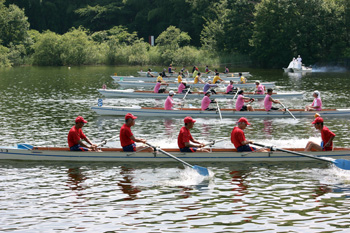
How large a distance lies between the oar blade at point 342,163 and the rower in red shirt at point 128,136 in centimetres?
763

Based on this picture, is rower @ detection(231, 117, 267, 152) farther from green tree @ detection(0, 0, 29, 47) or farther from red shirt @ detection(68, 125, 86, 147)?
green tree @ detection(0, 0, 29, 47)

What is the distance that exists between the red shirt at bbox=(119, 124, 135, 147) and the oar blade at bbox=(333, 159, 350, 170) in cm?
830

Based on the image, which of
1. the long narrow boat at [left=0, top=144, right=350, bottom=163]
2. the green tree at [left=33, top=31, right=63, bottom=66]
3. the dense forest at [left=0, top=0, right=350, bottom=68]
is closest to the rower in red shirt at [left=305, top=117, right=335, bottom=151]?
the long narrow boat at [left=0, top=144, right=350, bottom=163]

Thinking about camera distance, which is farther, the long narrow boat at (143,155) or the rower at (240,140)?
the long narrow boat at (143,155)

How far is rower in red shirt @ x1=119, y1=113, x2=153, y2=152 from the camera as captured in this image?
849 inches

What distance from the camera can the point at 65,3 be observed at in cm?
12525

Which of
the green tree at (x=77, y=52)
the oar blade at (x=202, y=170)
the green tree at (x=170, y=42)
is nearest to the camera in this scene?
the oar blade at (x=202, y=170)

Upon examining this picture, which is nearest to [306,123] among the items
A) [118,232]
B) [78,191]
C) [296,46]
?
[78,191]

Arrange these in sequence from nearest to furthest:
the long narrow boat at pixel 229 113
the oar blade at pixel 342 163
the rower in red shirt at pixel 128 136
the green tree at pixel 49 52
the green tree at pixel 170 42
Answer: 1. the oar blade at pixel 342 163
2. the rower in red shirt at pixel 128 136
3. the long narrow boat at pixel 229 113
4. the green tree at pixel 170 42
5. the green tree at pixel 49 52

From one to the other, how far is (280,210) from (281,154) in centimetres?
616

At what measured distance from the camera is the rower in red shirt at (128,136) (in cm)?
2156

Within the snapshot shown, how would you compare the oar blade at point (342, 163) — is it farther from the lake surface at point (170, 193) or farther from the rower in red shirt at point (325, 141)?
the rower in red shirt at point (325, 141)

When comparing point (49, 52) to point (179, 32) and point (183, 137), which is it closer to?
point (179, 32)

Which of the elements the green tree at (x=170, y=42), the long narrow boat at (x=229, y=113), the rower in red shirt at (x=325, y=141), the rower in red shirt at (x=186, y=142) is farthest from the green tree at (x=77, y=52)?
the rower in red shirt at (x=325, y=141)
